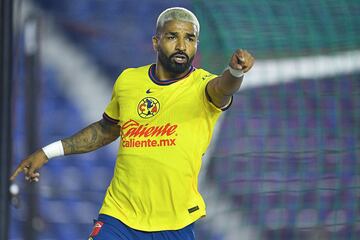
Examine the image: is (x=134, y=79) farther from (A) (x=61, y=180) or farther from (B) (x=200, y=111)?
(A) (x=61, y=180)

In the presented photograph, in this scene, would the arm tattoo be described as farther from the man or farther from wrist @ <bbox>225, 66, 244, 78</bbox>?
wrist @ <bbox>225, 66, 244, 78</bbox>

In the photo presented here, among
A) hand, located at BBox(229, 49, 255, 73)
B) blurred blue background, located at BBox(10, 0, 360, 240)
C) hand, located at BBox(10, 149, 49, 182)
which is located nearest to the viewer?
hand, located at BBox(229, 49, 255, 73)

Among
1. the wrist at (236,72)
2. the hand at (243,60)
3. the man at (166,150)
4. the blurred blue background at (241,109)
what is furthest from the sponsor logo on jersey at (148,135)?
the blurred blue background at (241,109)

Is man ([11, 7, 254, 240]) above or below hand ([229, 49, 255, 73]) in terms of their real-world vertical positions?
below

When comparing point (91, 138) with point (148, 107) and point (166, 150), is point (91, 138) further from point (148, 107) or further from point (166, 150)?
point (166, 150)

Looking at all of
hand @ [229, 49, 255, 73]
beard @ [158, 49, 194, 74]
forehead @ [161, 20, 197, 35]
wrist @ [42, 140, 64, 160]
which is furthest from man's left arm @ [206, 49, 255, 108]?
wrist @ [42, 140, 64, 160]

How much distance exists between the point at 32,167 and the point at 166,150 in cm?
74

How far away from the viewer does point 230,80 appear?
5.22 metres

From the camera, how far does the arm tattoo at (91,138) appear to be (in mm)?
6071

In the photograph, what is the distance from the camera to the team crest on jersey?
5.68m

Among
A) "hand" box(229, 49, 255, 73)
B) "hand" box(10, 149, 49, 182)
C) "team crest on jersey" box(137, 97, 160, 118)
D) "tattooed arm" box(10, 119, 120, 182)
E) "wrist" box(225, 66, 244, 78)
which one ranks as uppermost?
"hand" box(229, 49, 255, 73)

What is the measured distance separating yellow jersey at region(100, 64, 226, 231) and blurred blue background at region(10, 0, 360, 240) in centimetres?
140

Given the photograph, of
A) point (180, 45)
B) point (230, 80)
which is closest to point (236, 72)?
point (230, 80)

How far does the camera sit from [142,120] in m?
5.69
